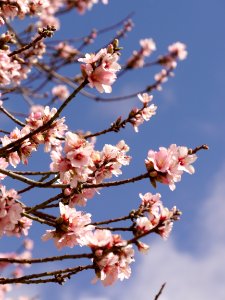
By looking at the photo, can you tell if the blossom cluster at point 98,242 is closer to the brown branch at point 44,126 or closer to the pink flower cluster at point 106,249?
the pink flower cluster at point 106,249

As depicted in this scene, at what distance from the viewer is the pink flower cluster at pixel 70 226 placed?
10.1 feet

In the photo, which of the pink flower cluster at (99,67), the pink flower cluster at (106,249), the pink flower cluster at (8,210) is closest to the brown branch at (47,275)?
the pink flower cluster at (106,249)

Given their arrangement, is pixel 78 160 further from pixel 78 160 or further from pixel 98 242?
pixel 98 242

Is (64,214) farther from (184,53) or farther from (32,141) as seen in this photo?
(184,53)

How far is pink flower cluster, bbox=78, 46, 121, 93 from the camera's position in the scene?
2.91 meters

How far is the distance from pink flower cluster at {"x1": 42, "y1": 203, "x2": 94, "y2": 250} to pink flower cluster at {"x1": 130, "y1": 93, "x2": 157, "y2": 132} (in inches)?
47.5

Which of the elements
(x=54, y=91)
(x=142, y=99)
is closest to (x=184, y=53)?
(x=54, y=91)

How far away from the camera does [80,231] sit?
3059 millimetres

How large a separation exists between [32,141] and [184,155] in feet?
3.81

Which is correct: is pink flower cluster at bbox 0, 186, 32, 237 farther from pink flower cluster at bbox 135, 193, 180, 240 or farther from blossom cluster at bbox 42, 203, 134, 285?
pink flower cluster at bbox 135, 193, 180, 240

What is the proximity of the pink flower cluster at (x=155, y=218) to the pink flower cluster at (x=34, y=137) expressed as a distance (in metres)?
0.87

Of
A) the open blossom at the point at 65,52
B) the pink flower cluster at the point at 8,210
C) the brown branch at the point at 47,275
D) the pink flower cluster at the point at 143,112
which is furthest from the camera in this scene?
the open blossom at the point at 65,52

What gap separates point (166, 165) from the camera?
3.03 meters

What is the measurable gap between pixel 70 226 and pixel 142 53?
26.0 ft
